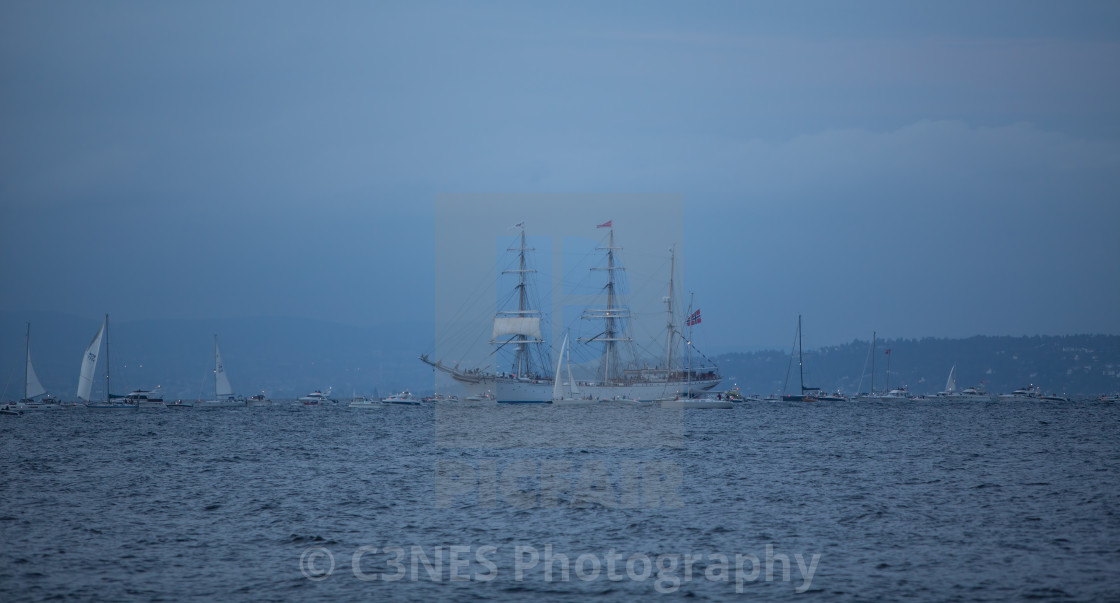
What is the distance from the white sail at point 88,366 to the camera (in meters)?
134

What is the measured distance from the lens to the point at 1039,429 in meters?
80.8

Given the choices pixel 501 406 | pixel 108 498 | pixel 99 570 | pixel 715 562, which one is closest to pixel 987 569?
pixel 715 562

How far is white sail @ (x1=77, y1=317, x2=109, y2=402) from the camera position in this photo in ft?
438

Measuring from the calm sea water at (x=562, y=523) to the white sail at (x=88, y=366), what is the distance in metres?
86.4

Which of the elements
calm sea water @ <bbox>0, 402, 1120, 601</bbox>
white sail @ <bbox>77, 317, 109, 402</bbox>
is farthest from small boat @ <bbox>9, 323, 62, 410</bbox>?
calm sea water @ <bbox>0, 402, 1120, 601</bbox>

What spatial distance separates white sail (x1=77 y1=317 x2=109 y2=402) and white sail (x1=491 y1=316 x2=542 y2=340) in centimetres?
6135

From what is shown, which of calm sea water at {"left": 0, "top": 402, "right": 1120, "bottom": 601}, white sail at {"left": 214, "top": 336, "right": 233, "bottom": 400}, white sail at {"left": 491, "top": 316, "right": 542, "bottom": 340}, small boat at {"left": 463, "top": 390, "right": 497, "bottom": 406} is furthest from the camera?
white sail at {"left": 214, "top": 336, "right": 233, "bottom": 400}

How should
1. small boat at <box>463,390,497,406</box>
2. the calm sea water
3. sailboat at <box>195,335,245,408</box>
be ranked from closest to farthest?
the calm sea water < small boat at <box>463,390,497,406</box> < sailboat at <box>195,335,245,408</box>

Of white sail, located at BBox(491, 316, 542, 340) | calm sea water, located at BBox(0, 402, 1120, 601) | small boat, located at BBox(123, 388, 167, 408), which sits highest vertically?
white sail, located at BBox(491, 316, 542, 340)

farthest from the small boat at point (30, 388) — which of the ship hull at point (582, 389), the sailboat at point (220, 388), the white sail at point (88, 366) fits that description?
the ship hull at point (582, 389)

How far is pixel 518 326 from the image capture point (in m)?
161

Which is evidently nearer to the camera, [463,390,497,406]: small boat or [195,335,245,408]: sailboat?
[463,390,497,406]: small boat

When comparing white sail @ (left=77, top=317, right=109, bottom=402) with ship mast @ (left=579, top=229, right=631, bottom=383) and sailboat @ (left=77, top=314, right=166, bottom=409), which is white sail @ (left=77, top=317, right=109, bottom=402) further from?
ship mast @ (left=579, top=229, right=631, bottom=383)

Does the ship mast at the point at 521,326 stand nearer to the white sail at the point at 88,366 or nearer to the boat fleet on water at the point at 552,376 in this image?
the boat fleet on water at the point at 552,376
